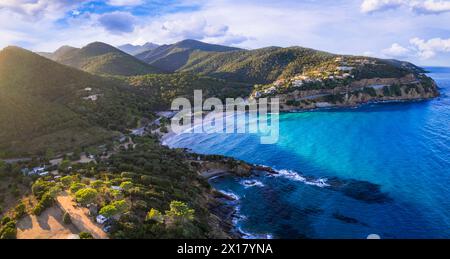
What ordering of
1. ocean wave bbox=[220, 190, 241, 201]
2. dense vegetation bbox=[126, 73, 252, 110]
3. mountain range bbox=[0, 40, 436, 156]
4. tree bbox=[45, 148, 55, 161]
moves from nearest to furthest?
ocean wave bbox=[220, 190, 241, 201], tree bbox=[45, 148, 55, 161], mountain range bbox=[0, 40, 436, 156], dense vegetation bbox=[126, 73, 252, 110]

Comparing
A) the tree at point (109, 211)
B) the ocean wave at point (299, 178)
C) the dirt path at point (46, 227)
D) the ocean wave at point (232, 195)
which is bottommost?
the ocean wave at point (232, 195)

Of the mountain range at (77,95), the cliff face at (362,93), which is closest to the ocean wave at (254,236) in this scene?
Result: the mountain range at (77,95)

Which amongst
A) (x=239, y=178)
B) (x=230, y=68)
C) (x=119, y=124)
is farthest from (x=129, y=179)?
(x=230, y=68)

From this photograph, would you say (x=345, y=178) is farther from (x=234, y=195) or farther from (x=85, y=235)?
(x=85, y=235)

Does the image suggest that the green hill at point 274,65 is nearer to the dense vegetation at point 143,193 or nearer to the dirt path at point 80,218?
the dense vegetation at point 143,193

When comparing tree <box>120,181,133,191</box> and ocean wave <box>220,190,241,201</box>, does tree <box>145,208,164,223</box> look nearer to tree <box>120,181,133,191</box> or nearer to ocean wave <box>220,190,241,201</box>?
tree <box>120,181,133,191</box>

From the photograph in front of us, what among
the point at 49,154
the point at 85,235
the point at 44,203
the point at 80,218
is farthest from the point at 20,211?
the point at 49,154

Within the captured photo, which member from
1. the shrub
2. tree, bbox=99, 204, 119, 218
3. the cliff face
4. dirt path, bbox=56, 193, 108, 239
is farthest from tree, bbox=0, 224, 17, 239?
the cliff face

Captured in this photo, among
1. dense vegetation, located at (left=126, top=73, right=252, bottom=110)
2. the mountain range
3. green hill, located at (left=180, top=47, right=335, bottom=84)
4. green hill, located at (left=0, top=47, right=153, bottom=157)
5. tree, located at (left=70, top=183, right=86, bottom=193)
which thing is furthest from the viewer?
green hill, located at (left=180, top=47, right=335, bottom=84)
